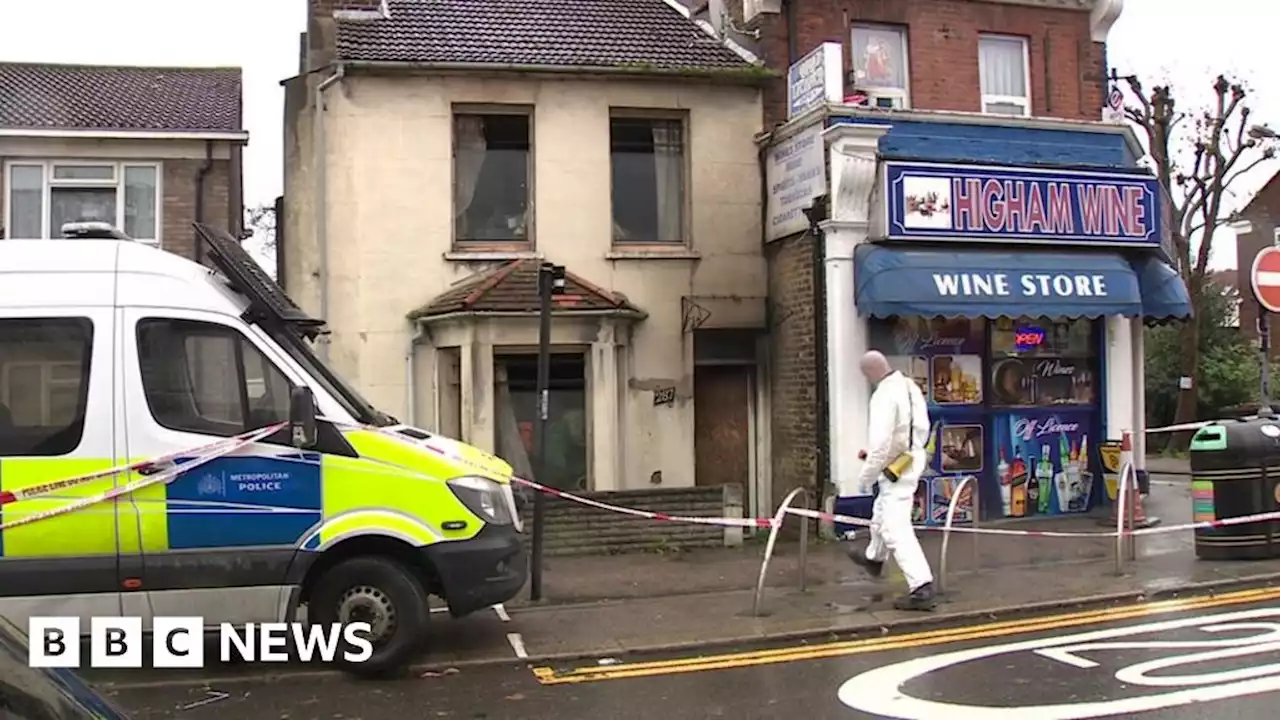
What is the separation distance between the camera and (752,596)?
9.02m

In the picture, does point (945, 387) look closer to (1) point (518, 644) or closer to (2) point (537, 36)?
(2) point (537, 36)

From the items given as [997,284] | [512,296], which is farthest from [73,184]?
[997,284]

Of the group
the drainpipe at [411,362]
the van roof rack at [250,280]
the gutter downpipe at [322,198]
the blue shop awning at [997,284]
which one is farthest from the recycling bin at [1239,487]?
the gutter downpipe at [322,198]

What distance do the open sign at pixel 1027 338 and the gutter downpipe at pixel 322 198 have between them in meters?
8.26

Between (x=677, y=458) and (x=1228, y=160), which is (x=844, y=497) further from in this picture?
(x=1228, y=160)

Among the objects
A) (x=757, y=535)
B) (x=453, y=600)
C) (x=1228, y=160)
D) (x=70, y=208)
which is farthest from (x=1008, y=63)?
(x=1228, y=160)

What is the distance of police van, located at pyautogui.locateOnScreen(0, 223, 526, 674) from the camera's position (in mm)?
6461

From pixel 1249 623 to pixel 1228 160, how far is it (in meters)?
28.0

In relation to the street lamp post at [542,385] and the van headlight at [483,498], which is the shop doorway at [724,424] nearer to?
the street lamp post at [542,385]

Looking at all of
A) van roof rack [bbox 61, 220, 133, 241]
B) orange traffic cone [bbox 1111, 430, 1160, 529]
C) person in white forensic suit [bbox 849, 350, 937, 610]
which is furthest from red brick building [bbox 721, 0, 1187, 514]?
van roof rack [bbox 61, 220, 133, 241]

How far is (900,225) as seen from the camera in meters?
12.1

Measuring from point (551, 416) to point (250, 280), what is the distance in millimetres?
6719

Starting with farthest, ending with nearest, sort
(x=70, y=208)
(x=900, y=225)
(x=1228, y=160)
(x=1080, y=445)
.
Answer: (x=1228, y=160), (x=70, y=208), (x=1080, y=445), (x=900, y=225)

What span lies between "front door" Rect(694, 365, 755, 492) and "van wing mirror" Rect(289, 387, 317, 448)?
812cm
